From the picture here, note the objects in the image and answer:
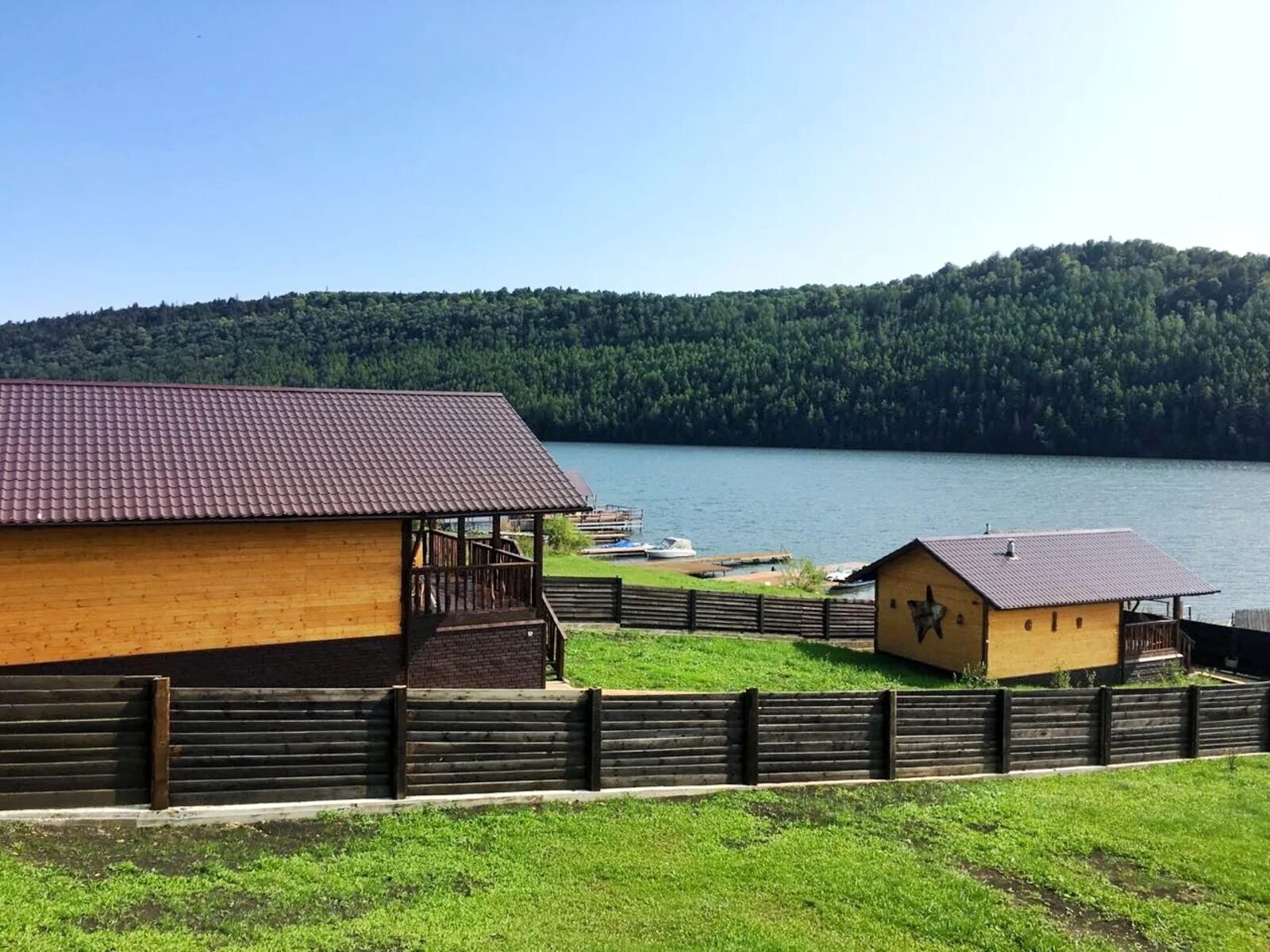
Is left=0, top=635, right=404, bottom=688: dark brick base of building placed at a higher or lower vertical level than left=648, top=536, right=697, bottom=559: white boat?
higher

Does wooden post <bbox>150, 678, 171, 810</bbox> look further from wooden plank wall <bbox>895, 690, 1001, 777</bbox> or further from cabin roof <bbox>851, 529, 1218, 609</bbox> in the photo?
cabin roof <bbox>851, 529, 1218, 609</bbox>

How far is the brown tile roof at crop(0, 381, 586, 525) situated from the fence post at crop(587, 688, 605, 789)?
5.07 metres

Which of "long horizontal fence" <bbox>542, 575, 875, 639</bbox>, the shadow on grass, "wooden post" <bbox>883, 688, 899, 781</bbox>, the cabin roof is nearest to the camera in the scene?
"wooden post" <bbox>883, 688, 899, 781</bbox>

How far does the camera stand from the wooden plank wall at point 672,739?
10.3 meters

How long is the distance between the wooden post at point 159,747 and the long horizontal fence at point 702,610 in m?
15.6

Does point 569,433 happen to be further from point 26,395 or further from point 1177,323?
point 26,395

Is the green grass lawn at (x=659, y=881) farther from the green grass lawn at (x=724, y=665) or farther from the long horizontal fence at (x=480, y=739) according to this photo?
the green grass lawn at (x=724, y=665)

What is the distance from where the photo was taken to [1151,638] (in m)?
24.9

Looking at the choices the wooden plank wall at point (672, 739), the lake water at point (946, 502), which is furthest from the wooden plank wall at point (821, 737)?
the lake water at point (946, 502)

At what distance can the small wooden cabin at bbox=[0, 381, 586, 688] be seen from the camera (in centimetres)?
1202

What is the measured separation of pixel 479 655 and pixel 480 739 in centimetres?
572

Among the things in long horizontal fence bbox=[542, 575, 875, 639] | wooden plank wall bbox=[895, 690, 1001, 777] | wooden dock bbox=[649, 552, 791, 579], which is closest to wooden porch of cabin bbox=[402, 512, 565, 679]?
long horizontal fence bbox=[542, 575, 875, 639]

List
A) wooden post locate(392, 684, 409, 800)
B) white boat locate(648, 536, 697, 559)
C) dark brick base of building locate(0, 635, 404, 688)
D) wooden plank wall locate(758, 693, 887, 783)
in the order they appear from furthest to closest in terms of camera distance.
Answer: white boat locate(648, 536, 697, 559), dark brick base of building locate(0, 635, 404, 688), wooden plank wall locate(758, 693, 887, 783), wooden post locate(392, 684, 409, 800)

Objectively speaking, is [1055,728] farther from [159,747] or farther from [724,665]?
[159,747]
